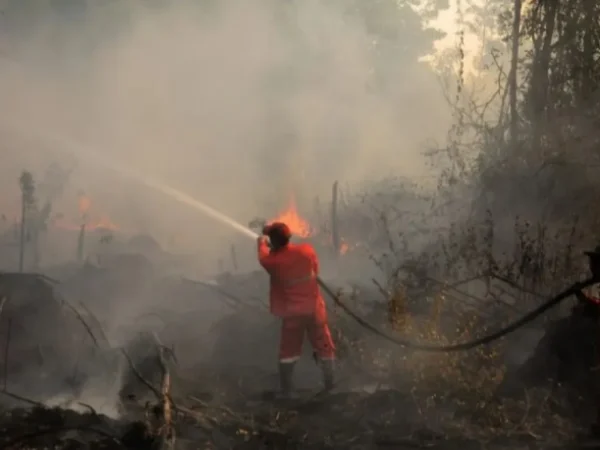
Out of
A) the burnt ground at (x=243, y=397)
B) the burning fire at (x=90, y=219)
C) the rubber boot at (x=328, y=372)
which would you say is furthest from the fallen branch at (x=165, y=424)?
the burning fire at (x=90, y=219)

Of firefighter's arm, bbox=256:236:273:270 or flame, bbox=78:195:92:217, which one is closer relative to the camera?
firefighter's arm, bbox=256:236:273:270

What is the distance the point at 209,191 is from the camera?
2191 centimetres

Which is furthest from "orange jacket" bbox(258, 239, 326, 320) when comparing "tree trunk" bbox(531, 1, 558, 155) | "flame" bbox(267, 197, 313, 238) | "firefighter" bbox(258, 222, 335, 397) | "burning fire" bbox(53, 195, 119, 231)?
"burning fire" bbox(53, 195, 119, 231)

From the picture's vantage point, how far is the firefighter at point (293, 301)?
6359 millimetres

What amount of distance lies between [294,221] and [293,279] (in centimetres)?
1261

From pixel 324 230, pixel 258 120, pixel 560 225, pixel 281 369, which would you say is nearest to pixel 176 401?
pixel 281 369

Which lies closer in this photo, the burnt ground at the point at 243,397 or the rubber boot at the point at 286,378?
the burnt ground at the point at 243,397

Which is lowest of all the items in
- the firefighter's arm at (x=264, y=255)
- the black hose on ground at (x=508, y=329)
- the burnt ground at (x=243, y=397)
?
the burnt ground at (x=243, y=397)

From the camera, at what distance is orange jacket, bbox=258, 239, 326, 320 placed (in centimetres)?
635

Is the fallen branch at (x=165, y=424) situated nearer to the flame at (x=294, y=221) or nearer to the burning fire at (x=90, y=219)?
the flame at (x=294, y=221)

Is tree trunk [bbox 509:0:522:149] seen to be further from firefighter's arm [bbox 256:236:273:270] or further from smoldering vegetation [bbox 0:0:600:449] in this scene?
firefighter's arm [bbox 256:236:273:270]

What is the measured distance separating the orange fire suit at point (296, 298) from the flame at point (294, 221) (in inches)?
438

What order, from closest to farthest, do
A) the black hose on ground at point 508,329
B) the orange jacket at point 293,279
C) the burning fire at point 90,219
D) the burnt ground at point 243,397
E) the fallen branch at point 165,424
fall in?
the black hose on ground at point 508,329 < the fallen branch at point 165,424 < the burnt ground at point 243,397 < the orange jacket at point 293,279 < the burning fire at point 90,219

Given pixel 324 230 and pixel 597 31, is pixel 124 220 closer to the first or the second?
pixel 324 230
